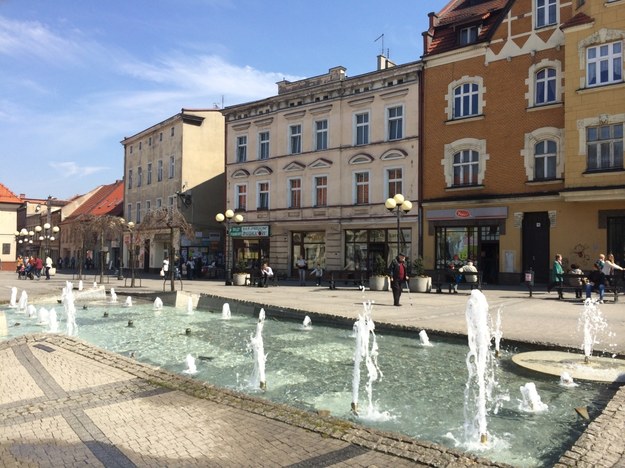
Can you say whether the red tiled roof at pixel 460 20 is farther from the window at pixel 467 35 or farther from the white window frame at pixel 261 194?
the white window frame at pixel 261 194

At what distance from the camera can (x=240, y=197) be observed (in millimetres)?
39156

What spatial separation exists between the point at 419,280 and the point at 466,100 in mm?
11421

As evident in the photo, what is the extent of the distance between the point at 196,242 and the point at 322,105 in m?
16.6

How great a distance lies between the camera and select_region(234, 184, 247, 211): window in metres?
38.8

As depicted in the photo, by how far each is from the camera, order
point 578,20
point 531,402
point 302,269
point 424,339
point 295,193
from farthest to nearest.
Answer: point 295,193, point 302,269, point 578,20, point 424,339, point 531,402

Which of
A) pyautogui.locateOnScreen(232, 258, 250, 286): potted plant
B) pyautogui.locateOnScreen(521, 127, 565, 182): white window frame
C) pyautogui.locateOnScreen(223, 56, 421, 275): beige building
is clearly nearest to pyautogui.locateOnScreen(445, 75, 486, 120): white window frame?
pyautogui.locateOnScreen(223, 56, 421, 275): beige building

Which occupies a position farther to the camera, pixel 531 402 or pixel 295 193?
pixel 295 193

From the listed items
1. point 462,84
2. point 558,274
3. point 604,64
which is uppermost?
point 462,84

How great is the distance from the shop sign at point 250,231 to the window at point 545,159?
1830 centimetres

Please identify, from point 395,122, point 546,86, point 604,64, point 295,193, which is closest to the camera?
point 604,64

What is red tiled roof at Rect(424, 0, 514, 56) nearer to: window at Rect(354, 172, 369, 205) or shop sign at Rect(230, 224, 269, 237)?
window at Rect(354, 172, 369, 205)

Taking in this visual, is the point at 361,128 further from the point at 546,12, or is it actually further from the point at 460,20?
the point at 546,12

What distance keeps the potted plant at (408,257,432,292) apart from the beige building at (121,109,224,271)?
2301 cm

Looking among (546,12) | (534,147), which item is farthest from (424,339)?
(546,12)
